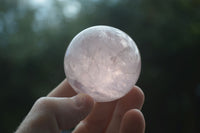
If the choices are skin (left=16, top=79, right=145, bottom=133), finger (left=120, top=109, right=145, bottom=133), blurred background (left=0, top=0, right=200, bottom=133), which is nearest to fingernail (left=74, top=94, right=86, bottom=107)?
skin (left=16, top=79, right=145, bottom=133)

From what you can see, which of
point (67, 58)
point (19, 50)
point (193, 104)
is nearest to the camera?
point (67, 58)

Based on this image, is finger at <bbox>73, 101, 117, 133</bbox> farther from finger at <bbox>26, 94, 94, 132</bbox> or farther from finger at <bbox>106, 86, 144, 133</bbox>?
finger at <bbox>26, 94, 94, 132</bbox>

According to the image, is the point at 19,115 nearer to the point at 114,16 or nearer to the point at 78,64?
the point at 114,16

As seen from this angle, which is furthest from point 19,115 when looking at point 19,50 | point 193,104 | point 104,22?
point 193,104

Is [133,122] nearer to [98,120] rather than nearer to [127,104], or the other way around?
[127,104]

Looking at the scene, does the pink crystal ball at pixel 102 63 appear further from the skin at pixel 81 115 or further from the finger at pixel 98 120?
the finger at pixel 98 120

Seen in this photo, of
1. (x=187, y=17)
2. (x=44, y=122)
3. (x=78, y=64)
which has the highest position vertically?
(x=78, y=64)

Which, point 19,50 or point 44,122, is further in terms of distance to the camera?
point 19,50

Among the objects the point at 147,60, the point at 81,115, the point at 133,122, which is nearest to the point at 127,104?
the point at 133,122
